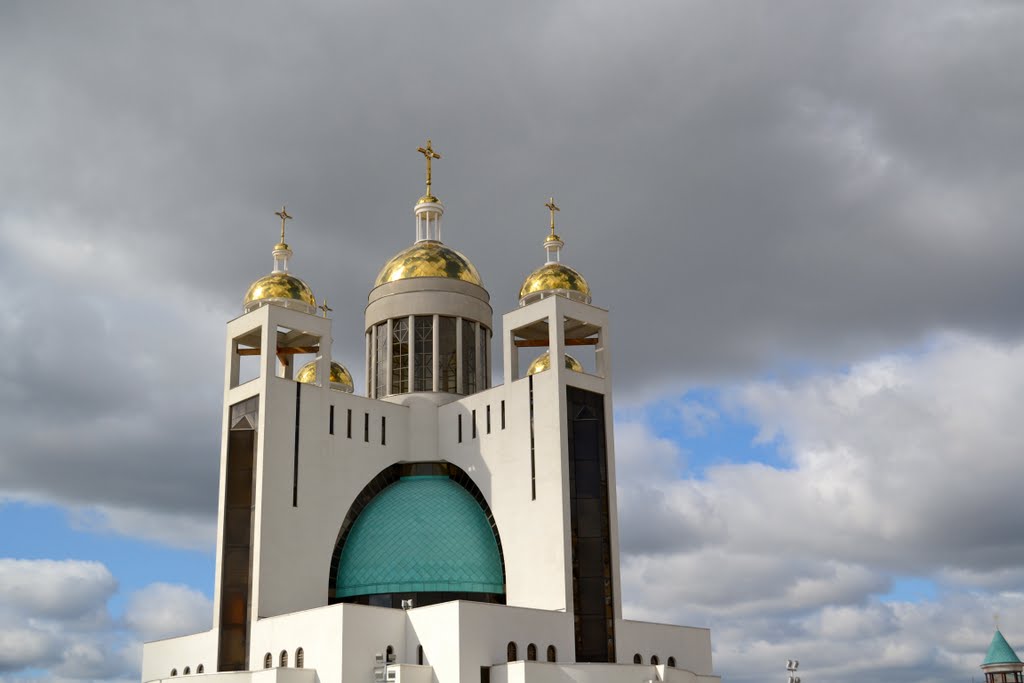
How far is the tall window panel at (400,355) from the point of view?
4606cm

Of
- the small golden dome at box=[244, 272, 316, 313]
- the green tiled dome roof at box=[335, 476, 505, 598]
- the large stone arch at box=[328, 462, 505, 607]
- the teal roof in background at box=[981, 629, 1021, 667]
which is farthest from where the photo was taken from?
the teal roof in background at box=[981, 629, 1021, 667]

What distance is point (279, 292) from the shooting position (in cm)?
4406

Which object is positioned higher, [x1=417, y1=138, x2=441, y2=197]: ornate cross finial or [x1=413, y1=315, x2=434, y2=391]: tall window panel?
[x1=417, y1=138, x2=441, y2=197]: ornate cross finial

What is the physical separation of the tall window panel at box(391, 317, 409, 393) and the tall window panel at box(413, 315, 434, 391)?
1.46 ft

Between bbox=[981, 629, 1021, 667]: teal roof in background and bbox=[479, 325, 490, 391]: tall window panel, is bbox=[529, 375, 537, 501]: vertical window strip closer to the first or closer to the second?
bbox=[479, 325, 490, 391]: tall window panel

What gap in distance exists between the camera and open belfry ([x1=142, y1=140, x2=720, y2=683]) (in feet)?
115

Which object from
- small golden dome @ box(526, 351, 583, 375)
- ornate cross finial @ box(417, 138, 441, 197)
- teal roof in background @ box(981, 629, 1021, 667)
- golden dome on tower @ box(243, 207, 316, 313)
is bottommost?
teal roof in background @ box(981, 629, 1021, 667)

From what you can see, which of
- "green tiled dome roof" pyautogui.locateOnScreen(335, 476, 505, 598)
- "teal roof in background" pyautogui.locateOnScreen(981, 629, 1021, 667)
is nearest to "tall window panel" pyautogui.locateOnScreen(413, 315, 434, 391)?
"green tiled dome roof" pyautogui.locateOnScreen(335, 476, 505, 598)

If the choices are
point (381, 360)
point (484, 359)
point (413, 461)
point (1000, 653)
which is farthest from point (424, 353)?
point (1000, 653)

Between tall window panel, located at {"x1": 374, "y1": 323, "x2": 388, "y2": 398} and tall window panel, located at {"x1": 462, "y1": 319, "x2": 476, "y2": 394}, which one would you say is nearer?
tall window panel, located at {"x1": 462, "y1": 319, "x2": 476, "y2": 394}

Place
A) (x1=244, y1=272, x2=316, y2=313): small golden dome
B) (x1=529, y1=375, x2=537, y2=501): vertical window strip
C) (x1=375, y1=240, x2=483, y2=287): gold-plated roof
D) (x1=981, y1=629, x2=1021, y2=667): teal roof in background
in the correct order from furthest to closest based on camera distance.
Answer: (x1=981, y1=629, x2=1021, y2=667): teal roof in background → (x1=375, y1=240, x2=483, y2=287): gold-plated roof → (x1=244, y1=272, x2=316, y2=313): small golden dome → (x1=529, y1=375, x2=537, y2=501): vertical window strip

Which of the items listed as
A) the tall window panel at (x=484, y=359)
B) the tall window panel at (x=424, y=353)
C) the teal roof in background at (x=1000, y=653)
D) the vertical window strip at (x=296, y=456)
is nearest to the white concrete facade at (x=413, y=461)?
the vertical window strip at (x=296, y=456)

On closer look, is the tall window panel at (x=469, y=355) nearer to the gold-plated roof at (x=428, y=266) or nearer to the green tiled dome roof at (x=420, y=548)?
the gold-plated roof at (x=428, y=266)

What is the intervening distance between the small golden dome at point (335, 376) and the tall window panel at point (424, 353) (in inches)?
217
